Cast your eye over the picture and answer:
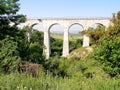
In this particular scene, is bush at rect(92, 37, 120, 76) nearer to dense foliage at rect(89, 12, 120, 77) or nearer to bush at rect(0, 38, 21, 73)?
dense foliage at rect(89, 12, 120, 77)

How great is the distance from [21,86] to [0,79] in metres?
0.70

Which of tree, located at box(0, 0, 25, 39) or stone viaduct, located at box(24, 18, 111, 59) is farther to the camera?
stone viaduct, located at box(24, 18, 111, 59)

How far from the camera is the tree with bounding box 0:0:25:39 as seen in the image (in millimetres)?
21734

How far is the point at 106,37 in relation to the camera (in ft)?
74.3

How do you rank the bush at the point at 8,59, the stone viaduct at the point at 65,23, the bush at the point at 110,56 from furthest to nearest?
the stone viaduct at the point at 65,23, the bush at the point at 110,56, the bush at the point at 8,59

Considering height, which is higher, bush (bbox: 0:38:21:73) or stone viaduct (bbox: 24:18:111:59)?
bush (bbox: 0:38:21:73)

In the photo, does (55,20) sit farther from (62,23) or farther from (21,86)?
(21,86)

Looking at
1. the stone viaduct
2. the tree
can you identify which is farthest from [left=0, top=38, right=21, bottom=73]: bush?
the stone viaduct

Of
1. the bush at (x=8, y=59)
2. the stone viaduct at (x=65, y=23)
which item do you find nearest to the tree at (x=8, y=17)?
the bush at (x=8, y=59)

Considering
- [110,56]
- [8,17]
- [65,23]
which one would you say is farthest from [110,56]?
[65,23]

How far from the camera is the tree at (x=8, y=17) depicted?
21734mm

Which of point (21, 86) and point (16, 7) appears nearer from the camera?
point (21, 86)

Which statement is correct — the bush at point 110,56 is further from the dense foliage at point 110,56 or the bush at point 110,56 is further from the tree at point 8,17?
the tree at point 8,17

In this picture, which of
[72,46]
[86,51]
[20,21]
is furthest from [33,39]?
[20,21]
